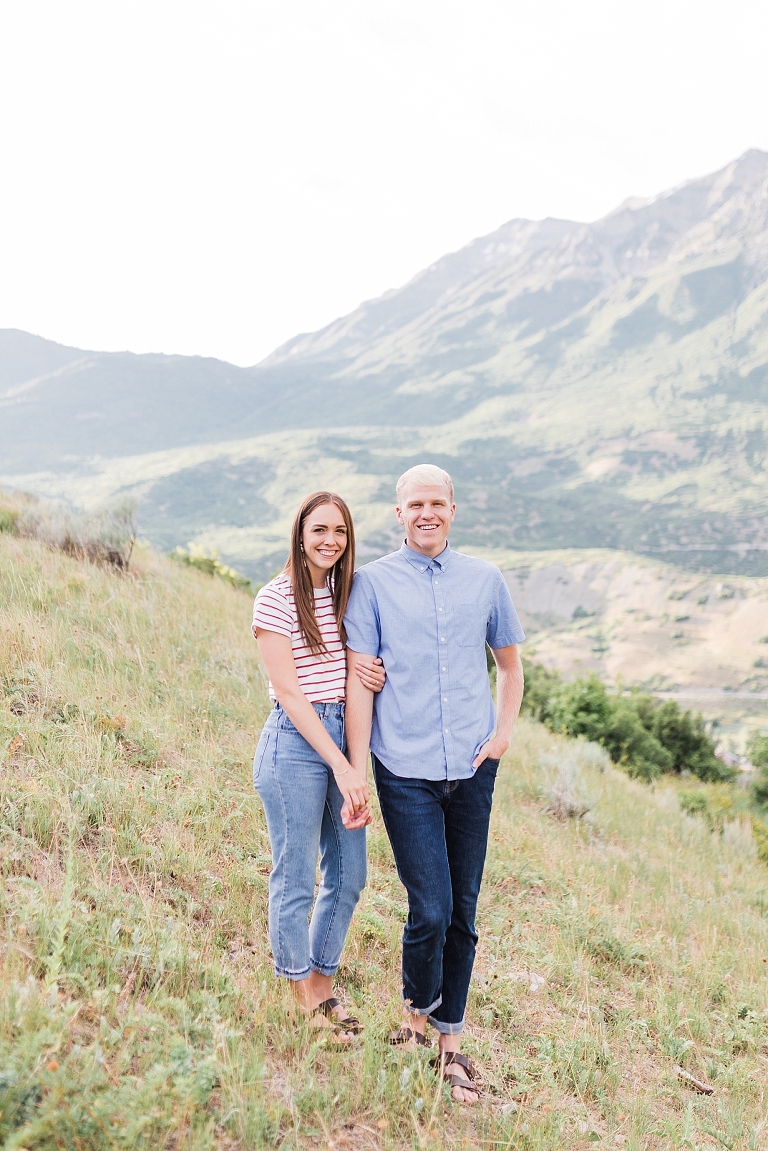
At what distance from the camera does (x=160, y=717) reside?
4.89m

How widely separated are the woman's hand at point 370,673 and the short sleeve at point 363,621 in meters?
0.03

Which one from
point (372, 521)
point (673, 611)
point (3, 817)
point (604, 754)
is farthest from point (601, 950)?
point (372, 521)

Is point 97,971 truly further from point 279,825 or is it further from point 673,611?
point 673,611

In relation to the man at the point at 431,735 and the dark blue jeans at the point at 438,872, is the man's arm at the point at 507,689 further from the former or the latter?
the dark blue jeans at the point at 438,872

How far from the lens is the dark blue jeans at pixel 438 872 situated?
252 centimetres

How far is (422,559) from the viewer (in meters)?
2.69

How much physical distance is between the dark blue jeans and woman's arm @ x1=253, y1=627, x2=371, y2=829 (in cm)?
11

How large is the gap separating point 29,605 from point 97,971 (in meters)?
4.25

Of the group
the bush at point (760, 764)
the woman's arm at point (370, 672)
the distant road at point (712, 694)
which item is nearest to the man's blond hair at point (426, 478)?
the woman's arm at point (370, 672)

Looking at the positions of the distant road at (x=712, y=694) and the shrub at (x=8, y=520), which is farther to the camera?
the distant road at (x=712, y=694)

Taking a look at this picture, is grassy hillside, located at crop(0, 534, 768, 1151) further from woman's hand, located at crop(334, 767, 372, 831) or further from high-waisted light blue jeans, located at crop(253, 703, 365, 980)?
woman's hand, located at crop(334, 767, 372, 831)

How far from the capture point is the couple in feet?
8.26

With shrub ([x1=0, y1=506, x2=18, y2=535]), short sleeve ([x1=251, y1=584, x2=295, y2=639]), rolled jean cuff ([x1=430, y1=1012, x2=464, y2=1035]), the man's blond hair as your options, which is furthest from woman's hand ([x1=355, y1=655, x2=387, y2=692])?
shrub ([x1=0, y1=506, x2=18, y2=535])

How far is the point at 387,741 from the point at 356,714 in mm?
143
